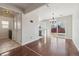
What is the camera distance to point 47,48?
2.02m

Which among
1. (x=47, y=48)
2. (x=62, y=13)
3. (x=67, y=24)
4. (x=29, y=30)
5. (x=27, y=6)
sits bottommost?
(x=47, y=48)

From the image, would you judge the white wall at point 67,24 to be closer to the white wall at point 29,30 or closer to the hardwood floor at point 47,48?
the hardwood floor at point 47,48

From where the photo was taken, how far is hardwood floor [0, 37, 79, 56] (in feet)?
6.33

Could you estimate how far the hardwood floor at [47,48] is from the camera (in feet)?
6.33

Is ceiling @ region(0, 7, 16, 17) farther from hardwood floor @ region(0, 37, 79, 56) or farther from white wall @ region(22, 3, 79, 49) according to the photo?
hardwood floor @ region(0, 37, 79, 56)

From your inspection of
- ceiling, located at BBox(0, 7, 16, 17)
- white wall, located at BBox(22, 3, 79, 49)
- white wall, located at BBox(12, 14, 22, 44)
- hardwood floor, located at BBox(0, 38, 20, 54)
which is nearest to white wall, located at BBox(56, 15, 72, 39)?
white wall, located at BBox(22, 3, 79, 49)

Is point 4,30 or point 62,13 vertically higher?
point 62,13

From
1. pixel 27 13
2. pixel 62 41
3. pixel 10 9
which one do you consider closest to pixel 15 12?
pixel 10 9

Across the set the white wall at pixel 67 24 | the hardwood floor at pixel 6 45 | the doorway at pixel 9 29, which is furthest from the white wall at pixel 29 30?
the white wall at pixel 67 24

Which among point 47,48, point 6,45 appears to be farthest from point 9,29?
point 47,48

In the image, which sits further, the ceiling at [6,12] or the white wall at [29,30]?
the white wall at [29,30]

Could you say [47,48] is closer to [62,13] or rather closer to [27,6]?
[62,13]

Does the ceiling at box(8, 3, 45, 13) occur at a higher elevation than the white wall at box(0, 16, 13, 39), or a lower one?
higher

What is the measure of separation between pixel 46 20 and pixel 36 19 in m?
0.23
